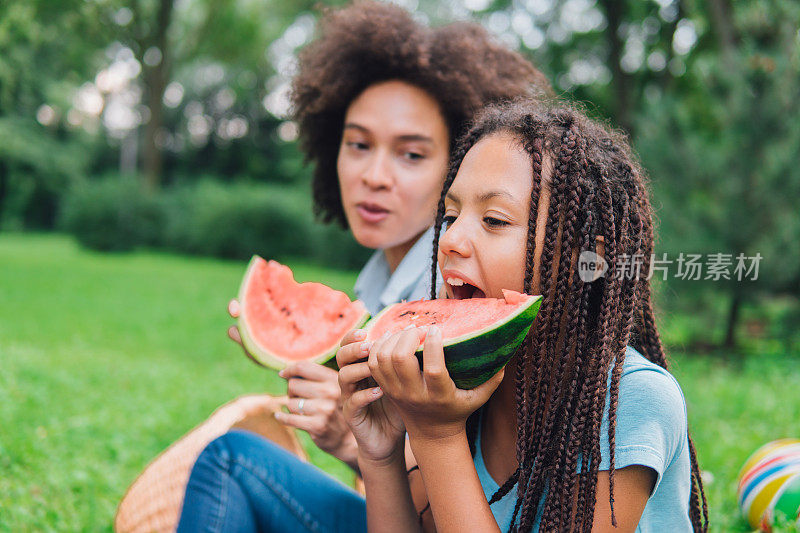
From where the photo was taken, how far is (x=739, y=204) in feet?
24.0

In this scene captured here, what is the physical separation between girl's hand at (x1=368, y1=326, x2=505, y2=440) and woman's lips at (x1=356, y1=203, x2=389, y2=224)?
3.99 ft

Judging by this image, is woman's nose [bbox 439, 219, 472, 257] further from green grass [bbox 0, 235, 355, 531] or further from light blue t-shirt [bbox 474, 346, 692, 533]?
green grass [bbox 0, 235, 355, 531]

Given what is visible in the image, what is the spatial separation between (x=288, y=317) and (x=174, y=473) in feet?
2.76

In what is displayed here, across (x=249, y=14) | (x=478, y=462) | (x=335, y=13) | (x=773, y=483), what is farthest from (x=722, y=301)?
(x=249, y=14)

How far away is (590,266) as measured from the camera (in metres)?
1.67

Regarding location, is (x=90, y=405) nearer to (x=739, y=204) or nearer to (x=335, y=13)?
(x=335, y=13)

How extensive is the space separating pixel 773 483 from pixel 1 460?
3.83 metres

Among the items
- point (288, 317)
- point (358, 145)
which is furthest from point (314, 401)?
point (358, 145)

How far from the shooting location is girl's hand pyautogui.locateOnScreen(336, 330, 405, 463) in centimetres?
168

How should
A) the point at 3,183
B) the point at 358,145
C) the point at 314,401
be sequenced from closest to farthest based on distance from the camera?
1. the point at 314,401
2. the point at 358,145
3. the point at 3,183

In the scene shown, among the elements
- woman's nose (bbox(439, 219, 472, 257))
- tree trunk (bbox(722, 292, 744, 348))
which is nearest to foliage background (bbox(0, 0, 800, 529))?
tree trunk (bbox(722, 292, 744, 348))

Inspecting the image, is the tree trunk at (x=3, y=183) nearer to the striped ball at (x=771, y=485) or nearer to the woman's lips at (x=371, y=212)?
the woman's lips at (x=371, y=212)

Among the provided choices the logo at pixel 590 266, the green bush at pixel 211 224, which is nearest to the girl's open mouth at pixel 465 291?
the logo at pixel 590 266

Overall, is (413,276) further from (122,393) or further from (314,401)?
(122,393)
